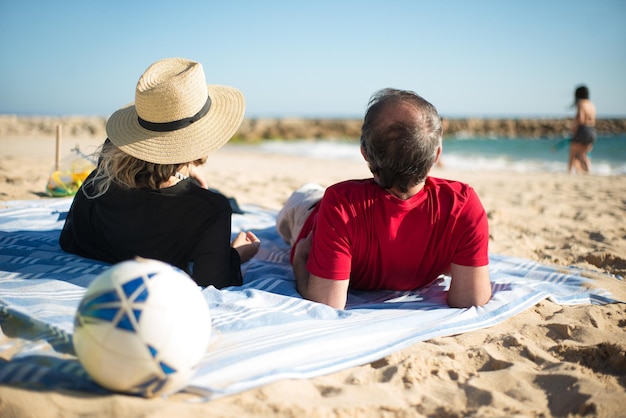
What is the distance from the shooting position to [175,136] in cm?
254

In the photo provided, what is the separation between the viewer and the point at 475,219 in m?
2.40

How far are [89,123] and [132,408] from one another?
25032mm

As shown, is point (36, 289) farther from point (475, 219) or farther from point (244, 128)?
point (244, 128)

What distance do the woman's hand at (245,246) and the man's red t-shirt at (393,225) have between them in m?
0.92

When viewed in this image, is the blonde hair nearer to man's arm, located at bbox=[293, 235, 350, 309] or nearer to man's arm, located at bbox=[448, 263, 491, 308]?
man's arm, located at bbox=[293, 235, 350, 309]

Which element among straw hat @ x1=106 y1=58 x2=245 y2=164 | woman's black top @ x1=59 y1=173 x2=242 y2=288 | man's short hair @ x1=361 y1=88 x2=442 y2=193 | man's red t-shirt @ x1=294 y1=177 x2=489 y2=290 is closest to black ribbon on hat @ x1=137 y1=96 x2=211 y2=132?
straw hat @ x1=106 y1=58 x2=245 y2=164

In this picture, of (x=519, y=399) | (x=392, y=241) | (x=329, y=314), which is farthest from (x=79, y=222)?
(x=519, y=399)

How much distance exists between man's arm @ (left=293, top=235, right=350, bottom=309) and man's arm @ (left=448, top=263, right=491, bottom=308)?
24.3 inches

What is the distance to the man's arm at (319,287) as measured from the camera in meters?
2.47

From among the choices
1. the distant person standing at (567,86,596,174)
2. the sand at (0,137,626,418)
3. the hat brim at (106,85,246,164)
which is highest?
the distant person standing at (567,86,596,174)

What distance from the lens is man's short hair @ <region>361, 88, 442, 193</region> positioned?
2160mm

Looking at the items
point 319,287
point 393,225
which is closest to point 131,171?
point 319,287

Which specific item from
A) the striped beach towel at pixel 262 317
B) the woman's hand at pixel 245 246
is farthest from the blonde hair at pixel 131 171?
the woman's hand at pixel 245 246

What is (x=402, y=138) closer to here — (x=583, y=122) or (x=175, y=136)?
(x=175, y=136)
